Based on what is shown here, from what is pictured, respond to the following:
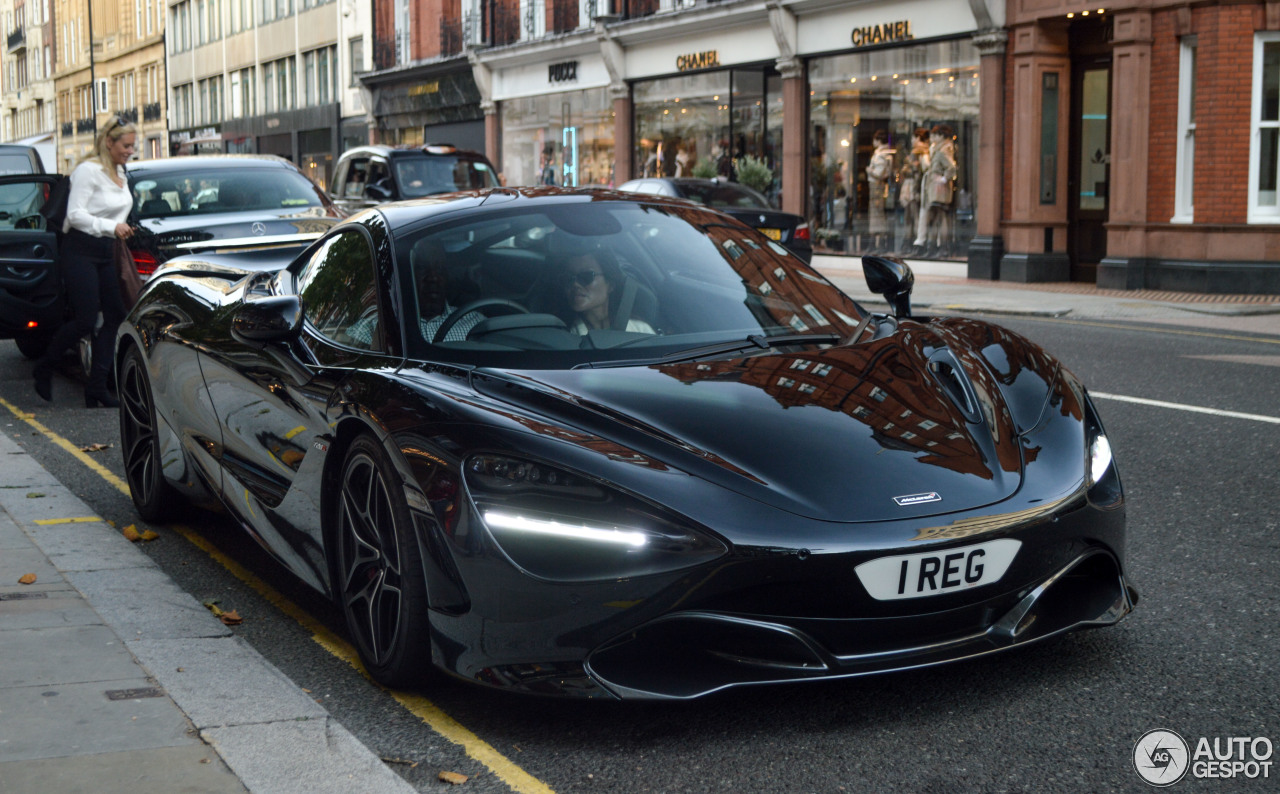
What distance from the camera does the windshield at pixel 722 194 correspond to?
18.3 meters

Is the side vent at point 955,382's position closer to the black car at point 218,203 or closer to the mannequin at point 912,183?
the black car at point 218,203

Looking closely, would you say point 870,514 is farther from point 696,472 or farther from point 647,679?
point 647,679

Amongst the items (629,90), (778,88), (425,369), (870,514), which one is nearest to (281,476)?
(425,369)

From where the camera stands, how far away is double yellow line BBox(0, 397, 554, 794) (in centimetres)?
327

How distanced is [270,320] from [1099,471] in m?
2.50

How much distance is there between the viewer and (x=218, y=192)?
1103 centimetres

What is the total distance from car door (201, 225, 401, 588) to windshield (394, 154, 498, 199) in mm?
12681

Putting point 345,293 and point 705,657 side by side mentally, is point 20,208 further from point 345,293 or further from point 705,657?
point 705,657

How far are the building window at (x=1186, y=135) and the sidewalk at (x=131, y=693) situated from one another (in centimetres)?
1611

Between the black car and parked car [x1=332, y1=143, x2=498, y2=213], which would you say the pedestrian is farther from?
parked car [x1=332, y1=143, x2=498, y2=213]

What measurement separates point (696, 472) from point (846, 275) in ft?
68.2

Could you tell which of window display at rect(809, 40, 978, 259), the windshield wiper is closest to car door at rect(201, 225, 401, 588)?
the windshield wiper

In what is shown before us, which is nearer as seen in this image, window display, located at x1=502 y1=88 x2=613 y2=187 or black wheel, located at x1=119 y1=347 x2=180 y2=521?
black wheel, located at x1=119 y1=347 x2=180 y2=521

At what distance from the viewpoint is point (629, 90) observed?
104 feet
